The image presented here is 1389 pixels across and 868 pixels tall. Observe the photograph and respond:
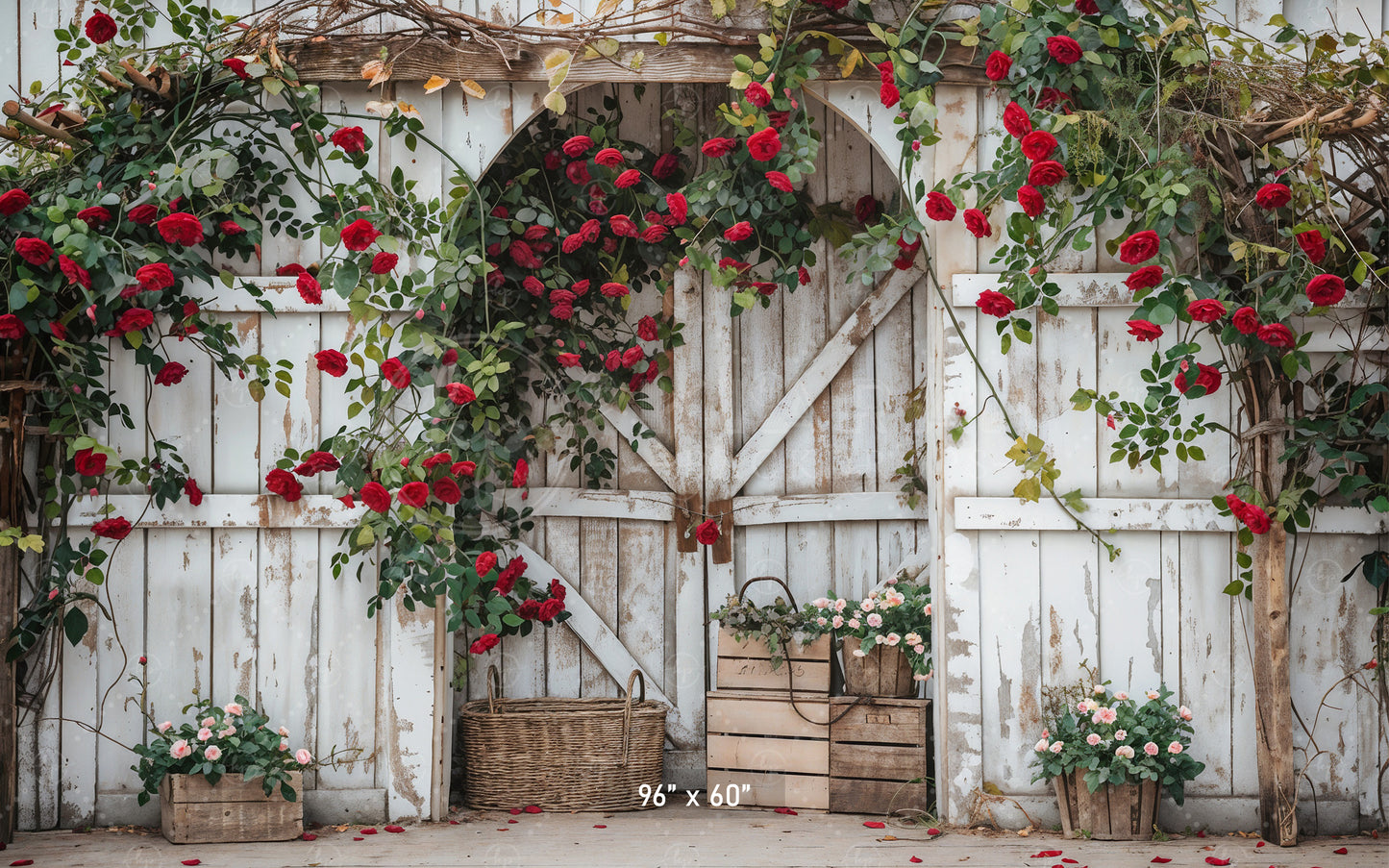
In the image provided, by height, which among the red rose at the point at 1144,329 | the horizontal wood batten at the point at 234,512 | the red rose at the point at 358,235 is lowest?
the horizontal wood batten at the point at 234,512

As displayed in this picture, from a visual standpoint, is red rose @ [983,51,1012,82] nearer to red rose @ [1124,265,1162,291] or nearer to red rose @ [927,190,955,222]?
red rose @ [927,190,955,222]

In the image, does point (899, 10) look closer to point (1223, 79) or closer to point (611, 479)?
point (1223, 79)

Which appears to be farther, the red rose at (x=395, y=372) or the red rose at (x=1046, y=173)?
the red rose at (x=395, y=372)

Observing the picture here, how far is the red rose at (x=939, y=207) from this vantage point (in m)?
2.85

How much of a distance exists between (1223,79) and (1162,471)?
1.17m

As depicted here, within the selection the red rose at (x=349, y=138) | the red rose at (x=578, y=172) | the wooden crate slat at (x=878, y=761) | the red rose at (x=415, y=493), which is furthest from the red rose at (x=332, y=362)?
the wooden crate slat at (x=878, y=761)

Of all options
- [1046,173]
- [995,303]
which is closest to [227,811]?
[995,303]

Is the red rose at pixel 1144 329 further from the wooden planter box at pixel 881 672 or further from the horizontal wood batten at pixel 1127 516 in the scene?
the wooden planter box at pixel 881 672

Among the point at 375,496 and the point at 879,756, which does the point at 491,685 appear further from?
the point at 879,756

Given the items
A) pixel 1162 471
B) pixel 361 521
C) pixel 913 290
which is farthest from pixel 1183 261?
pixel 361 521

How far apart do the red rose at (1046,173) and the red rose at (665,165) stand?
4.69ft

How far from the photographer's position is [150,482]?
3055mm

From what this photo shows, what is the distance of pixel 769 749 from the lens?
3.36 m

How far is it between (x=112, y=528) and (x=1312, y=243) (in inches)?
138
